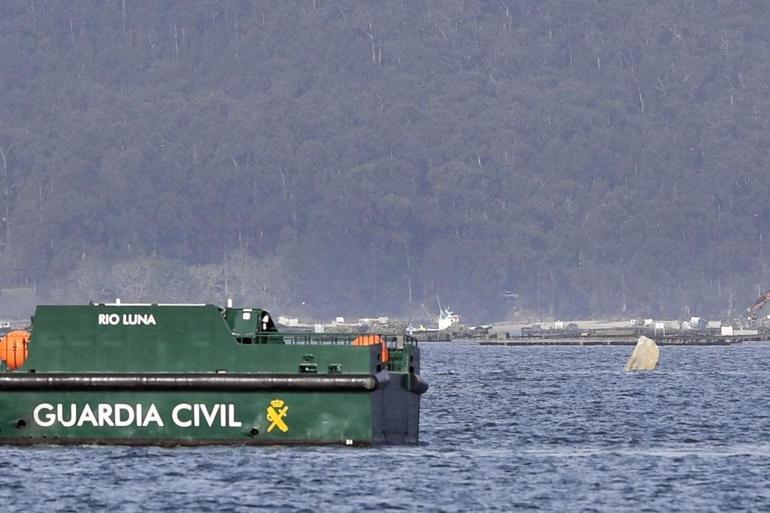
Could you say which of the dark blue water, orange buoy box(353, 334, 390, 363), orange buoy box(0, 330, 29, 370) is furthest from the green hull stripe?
orange buoy box(353, 334, 390, 363)

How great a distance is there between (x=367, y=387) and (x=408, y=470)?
268cm

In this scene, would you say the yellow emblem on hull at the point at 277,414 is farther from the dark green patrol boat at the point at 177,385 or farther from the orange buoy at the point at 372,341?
the orange buoy at the point at 372,341

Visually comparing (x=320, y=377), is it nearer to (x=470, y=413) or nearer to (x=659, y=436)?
(x=659, y=436)

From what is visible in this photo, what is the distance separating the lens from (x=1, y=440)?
41531mm

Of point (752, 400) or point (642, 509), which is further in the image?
point (752, 400)

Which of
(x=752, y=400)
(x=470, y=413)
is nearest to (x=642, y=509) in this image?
(x=470, y=413)

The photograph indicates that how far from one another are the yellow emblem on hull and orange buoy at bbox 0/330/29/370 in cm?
599

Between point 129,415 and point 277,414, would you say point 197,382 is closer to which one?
point 129,415

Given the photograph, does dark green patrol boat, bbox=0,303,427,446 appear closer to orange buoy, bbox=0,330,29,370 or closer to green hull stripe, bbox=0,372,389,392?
green hull stripe, bbox=0,372,389,392

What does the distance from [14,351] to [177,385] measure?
441 centimetres

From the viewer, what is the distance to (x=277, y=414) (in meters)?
40.7

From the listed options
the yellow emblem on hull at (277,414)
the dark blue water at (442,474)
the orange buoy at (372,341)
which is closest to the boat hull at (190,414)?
the yellow emblem on hull at (277,414)

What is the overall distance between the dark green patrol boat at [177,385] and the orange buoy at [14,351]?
1.67 ft

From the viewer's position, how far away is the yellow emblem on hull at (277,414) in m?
40.6
